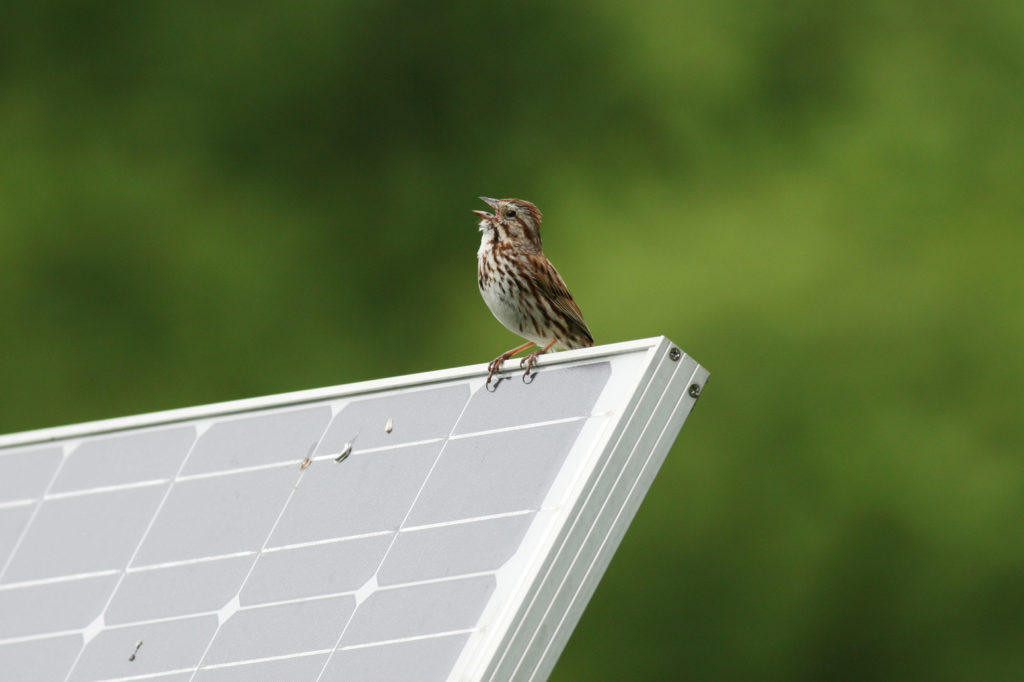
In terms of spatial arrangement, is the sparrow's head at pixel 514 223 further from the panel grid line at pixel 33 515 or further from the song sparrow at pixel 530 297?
the panel grid line at pixel 33 515

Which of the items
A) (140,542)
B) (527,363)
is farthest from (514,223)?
(140,542)

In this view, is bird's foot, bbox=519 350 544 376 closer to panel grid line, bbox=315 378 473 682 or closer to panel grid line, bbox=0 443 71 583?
panel grid line, bbox=315 378 473 682

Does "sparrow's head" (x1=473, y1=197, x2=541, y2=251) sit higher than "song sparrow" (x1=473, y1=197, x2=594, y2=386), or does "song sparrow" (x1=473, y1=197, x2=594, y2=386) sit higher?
"sparrow's head" (x1=473, y1=197, x2=541, y2=251)

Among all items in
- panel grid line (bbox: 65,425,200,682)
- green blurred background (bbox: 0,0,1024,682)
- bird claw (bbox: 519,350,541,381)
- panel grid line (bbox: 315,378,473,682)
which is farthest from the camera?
green blurred background (bbox: 0,0,1024,682)

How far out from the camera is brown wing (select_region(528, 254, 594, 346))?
8234 millimetres

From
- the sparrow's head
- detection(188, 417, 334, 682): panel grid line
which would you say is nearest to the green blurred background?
the sparrow's head

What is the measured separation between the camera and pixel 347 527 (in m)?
6.02

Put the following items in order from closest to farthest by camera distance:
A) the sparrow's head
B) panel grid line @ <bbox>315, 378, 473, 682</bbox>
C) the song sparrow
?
panel grid line @ <bbox>315, 378, 473, 682</bbox> → the song sparrow → the sparrow's head

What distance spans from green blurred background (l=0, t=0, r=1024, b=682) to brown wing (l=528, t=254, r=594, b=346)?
→ 25.8 ft

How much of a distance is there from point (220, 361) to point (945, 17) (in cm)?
716

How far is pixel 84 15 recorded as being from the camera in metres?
22.5

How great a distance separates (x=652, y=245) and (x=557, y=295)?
369 inches

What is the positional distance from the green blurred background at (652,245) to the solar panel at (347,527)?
944cm

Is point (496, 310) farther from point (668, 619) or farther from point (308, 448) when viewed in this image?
point (668, 619)
